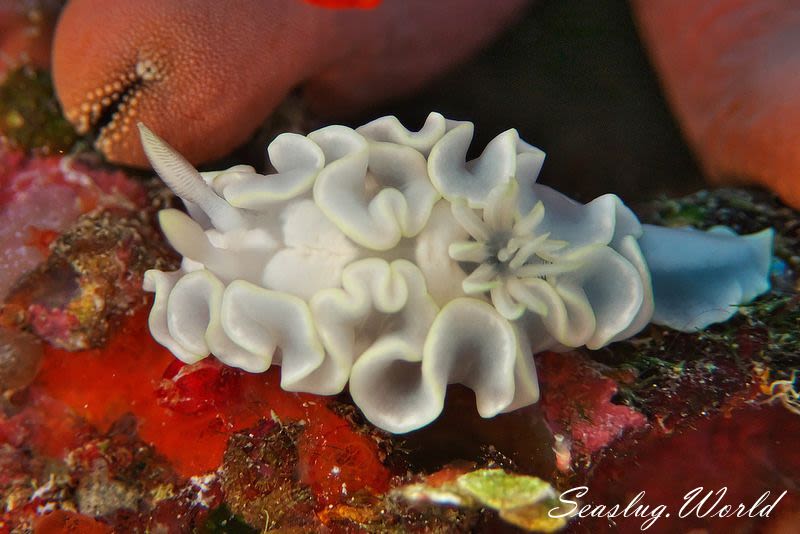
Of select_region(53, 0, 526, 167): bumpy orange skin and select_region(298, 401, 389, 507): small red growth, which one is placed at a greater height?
select_region(53, 0, 526, 167): bumpy orange skin

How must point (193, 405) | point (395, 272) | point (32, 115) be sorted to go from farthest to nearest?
point (32, 115) < point (193, 405) < point (395, 272)

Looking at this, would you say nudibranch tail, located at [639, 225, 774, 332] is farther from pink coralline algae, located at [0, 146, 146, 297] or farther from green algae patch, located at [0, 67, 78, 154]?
green algae patch, located at [0, 67, 78, 154]

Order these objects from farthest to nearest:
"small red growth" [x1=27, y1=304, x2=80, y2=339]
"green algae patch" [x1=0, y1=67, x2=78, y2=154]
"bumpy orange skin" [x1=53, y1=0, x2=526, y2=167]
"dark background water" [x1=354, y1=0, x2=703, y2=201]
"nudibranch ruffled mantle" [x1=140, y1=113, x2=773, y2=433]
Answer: "dark background water" [x1=354, y1=0, x2=703, y2=201] → "green algae patch" [x1=0, y1=67, x2=78, y2=154] → "bumpy orange skin" [x1=53, y1=0, x2=526, y2=167] → "small red growth" [x1=27, y1=304, x2=80, y2=339] → "nudibranch ruffled mantle" [x1=140, y1=113, x2=773, y2=433]

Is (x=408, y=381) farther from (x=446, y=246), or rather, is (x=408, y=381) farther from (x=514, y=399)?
(x=446, y=246)

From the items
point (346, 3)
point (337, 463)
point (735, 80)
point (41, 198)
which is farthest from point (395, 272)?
point (735, 80)

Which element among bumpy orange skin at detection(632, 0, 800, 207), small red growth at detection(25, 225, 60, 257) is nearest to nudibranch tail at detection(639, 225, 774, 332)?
bumpy orange skin at detection(632, 0, 800, 207)

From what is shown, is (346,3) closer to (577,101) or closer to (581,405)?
(577,101)

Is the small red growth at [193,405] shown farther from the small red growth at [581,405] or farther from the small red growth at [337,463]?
the small red growth at [581,405]

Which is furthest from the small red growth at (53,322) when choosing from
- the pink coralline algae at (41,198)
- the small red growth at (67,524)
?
the small red growth at (67,524)
